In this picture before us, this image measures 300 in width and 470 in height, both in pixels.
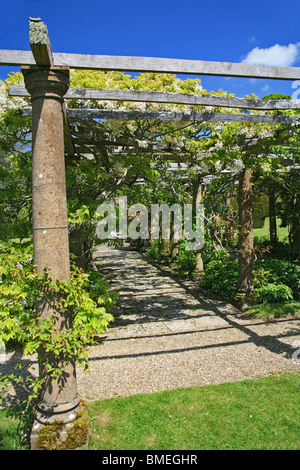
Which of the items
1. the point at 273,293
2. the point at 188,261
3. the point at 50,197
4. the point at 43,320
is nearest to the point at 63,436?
the point at 43,320

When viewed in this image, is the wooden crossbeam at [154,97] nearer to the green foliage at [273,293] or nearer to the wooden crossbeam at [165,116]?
the wooden crossbeam at [165,116]

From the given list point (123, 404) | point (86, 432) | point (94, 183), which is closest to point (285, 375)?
point (123, 404)

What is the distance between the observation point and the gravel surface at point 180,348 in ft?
13.6

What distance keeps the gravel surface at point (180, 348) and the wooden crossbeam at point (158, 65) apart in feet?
10.1

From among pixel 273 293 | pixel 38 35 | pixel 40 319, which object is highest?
pixel 38 35

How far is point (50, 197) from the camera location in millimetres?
2828

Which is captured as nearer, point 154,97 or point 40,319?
point 40,319

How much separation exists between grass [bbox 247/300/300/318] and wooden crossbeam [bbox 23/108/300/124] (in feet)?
12.6

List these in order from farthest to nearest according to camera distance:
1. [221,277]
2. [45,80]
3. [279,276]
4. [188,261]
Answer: [188,261], [221,277], [279,276], [45,80]

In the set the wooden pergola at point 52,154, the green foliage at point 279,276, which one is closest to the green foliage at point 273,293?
the green foliage at point 279,276

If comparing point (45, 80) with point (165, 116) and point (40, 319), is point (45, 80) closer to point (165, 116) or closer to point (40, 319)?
point (165, 116)

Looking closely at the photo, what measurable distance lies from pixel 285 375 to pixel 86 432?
269cm

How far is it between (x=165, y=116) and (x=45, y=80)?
172cm

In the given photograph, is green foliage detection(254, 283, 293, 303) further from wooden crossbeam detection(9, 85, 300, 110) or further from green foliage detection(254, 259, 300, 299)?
wooden crossbeam detection(9, 85, 300, 110)
